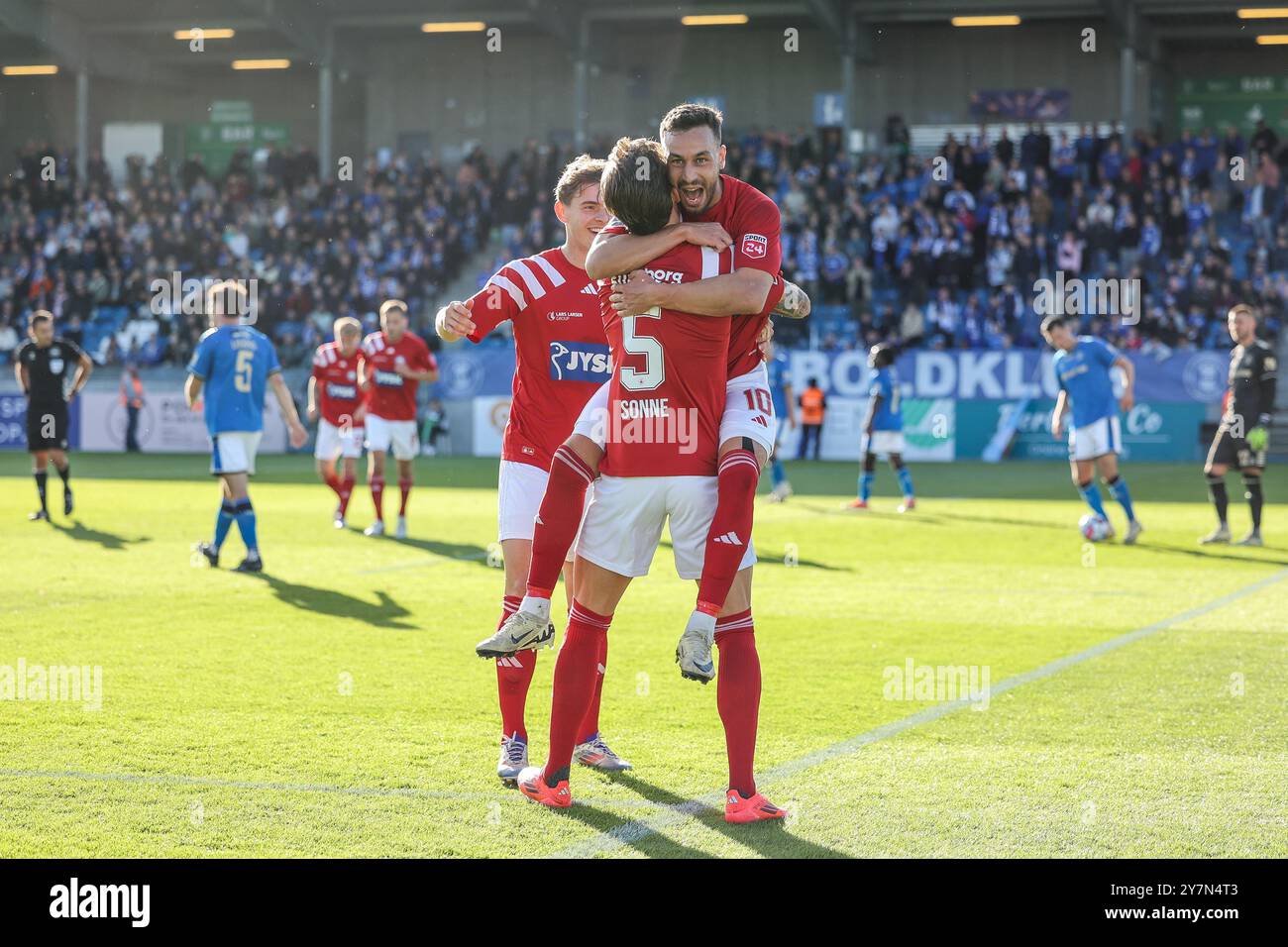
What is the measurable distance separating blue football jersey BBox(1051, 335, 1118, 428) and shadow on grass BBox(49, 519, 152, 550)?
9370 mm

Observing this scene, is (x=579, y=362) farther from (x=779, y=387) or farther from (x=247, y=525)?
(x=779, y=387)

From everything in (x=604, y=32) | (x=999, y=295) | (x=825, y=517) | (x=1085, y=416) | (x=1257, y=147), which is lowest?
(x=825, y=517)

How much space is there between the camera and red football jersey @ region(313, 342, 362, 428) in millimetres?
17062

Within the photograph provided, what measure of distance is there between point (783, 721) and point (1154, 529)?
35.5ft

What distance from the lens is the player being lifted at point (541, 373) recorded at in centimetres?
584

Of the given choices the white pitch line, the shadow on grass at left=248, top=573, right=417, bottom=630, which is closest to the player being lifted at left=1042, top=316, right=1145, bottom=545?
the white pitch line

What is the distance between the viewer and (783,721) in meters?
6.82

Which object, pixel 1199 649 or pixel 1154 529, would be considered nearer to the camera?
pixel 1199 649

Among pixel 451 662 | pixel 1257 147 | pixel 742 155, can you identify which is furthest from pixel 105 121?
pixel 451 662

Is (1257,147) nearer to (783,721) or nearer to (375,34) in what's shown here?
(375,34)

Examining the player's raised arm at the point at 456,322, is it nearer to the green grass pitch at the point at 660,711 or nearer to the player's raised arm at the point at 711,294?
the player's raised arm at the point at 711,294

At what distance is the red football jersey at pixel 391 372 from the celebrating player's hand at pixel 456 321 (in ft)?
33.9

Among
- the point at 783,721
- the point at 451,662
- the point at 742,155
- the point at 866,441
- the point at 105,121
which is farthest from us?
the point at 105,121

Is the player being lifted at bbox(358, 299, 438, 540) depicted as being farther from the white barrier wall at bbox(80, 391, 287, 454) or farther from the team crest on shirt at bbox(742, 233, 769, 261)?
the white barrier wall at bbox(80, 391, 287, 454)
